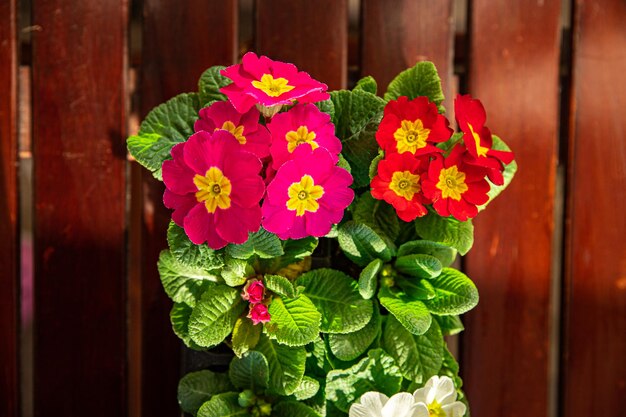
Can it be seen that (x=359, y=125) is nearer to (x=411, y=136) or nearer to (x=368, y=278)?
(x=411, y=136)

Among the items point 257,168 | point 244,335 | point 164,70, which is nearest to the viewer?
point 257,168

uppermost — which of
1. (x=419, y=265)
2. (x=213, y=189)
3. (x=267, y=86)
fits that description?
(x=267, y=86)

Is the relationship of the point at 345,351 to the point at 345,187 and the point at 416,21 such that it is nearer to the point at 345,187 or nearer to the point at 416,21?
the point at 345,187

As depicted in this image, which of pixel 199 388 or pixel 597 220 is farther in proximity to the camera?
pixel 597 220

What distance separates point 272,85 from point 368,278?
291 mm

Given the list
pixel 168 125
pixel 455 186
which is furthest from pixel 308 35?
pixel 455 186

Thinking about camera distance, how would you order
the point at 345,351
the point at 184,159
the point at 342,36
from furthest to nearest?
the point at 342,36
the point at 345,351
the point at 184,159

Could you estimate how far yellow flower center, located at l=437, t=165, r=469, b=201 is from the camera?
83 cm

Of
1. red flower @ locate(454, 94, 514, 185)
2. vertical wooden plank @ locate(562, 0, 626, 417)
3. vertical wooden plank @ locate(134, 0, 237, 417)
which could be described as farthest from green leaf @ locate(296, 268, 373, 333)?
Result: vertical wooden plank @ locate(562, 0, 626, 417)

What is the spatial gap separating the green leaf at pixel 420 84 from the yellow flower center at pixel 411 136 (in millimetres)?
80

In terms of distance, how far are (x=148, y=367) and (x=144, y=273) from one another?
18 cm

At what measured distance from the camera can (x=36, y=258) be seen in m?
1.17

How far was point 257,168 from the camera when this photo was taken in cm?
77

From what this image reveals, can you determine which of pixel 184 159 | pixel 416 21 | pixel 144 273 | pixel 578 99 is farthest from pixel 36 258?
pixel 578 99
